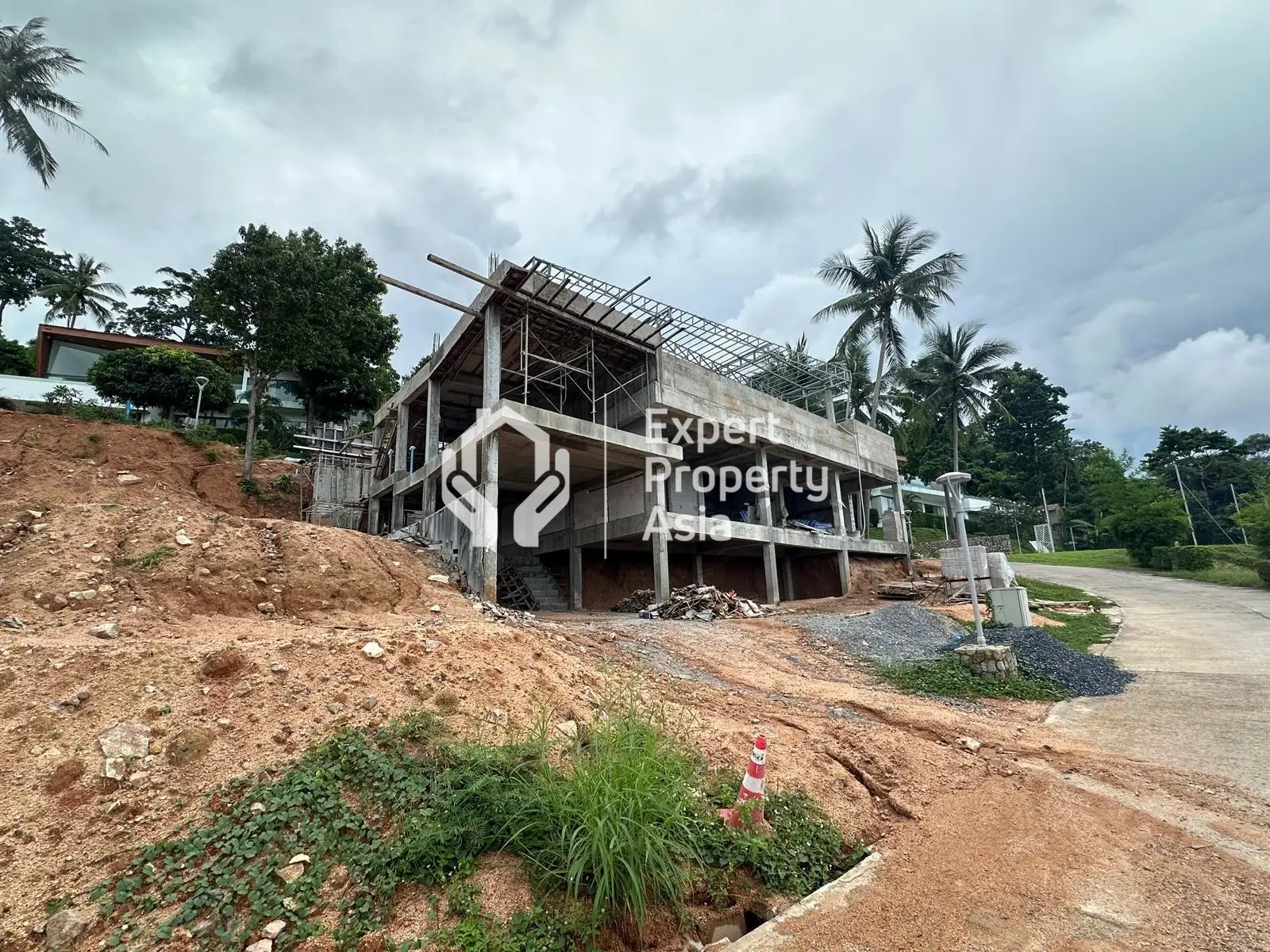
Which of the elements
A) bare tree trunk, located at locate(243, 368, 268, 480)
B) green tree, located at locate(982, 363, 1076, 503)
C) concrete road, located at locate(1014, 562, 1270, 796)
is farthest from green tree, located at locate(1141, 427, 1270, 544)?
bare tree trunk, located at locate(243, 368, 268, 480)

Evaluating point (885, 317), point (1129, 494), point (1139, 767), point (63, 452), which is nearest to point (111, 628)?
point (1139, 767)

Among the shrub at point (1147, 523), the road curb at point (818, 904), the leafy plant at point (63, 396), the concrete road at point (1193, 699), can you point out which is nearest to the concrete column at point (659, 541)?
the concrete road at point (1193, 699)

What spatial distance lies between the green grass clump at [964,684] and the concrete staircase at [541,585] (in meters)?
10.5

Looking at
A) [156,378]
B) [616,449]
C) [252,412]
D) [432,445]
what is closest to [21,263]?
[156,378]

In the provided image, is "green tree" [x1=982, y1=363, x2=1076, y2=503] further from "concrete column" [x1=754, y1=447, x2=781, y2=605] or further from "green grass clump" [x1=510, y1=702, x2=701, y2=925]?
"green grass clump" [x1=510, y1=702, x2=701, y2=925]

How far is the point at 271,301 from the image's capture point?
15883 millimetres

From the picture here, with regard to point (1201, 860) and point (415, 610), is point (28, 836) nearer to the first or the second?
point (415, 610)

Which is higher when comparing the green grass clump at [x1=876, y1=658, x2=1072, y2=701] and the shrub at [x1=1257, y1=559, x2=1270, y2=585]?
the shrub at [x1=1257, y1=559, x2=1270, y2=585]

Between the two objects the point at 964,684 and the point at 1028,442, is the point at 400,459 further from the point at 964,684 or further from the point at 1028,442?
the point at 1028,442

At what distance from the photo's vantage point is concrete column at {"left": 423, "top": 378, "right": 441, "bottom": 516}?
1559cm

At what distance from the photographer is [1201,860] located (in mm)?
3180

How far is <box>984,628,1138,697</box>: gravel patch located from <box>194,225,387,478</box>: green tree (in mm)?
17455

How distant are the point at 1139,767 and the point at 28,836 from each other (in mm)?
7270

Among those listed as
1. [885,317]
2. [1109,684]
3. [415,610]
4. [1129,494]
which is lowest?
[1109,684]
